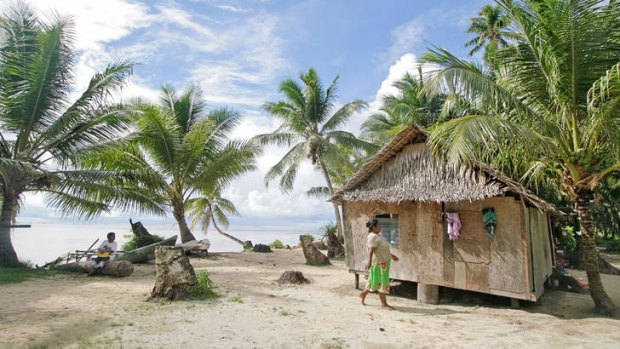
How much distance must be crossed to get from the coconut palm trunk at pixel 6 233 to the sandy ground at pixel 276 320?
2.61 metres

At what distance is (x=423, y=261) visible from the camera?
7.67 meters

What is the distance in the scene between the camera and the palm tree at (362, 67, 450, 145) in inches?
698

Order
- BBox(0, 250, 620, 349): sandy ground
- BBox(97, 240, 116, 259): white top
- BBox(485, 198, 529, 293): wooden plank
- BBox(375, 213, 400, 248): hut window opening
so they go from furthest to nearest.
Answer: BBox(97, 240, 116, 259): white top → BBox(375, 213, 400, 248): hut window opening → BBox(485, 198, 529, 293): wooden plank → BBox(0, 250, 620, 349): sandy ground

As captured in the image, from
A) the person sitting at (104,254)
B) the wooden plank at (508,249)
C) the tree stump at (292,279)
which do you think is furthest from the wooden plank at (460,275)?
the person sitting at (104,254)

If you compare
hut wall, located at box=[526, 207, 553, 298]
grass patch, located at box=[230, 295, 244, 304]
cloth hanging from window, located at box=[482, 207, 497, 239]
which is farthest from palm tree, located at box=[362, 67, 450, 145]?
grass patch, located at box=[230, 295, 244, 304]

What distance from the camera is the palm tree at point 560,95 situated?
6121 mm

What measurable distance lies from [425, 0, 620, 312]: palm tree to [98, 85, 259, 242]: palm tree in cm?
978

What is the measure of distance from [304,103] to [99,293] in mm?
12694

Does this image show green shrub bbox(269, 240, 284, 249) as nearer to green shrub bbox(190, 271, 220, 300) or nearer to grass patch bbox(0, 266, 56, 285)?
grass patch bbox(0, 266, 56, 285)

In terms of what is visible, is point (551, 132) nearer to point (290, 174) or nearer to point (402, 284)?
point (402, 284)

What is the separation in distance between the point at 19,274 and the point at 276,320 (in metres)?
7.31

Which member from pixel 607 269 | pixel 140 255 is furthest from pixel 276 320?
pixel 607 269

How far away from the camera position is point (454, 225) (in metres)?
7.29

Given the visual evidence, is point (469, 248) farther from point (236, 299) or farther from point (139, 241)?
point (139, 241)
